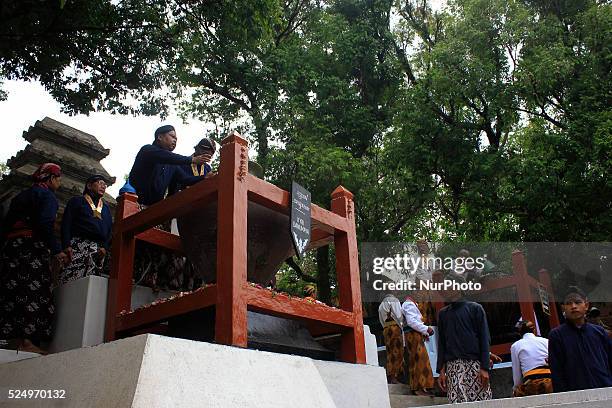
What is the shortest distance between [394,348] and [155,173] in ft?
17.0

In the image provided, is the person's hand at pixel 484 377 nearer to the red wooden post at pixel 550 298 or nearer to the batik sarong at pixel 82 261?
the batik sarong at pixel 82 261

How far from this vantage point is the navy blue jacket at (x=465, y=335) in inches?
195

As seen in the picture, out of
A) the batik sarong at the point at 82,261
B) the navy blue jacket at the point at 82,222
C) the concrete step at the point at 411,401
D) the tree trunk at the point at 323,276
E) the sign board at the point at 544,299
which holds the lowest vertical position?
the concrete step at the point at 411,401

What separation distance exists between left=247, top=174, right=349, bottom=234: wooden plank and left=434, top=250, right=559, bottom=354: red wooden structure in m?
5.97

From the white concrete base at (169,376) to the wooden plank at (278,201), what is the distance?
3.55 ft

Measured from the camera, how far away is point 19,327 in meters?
3.64

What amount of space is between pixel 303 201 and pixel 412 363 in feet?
15.7

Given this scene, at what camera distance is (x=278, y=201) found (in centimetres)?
357

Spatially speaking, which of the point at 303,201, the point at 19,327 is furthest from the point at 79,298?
the point at 303,201

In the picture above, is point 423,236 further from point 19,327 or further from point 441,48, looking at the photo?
point 19,327

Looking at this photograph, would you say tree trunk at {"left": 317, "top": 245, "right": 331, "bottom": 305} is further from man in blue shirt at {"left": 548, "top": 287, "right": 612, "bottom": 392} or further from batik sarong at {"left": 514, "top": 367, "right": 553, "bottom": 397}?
man in blue shirt at {"left": 548, "top": 287, "right": 612, "bottom": 392}

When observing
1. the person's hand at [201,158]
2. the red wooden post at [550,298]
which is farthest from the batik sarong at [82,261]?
the red wooden post at [550,298]

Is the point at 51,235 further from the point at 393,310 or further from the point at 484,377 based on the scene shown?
the point at 393,310

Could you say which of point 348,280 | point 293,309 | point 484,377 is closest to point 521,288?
point 484,377
